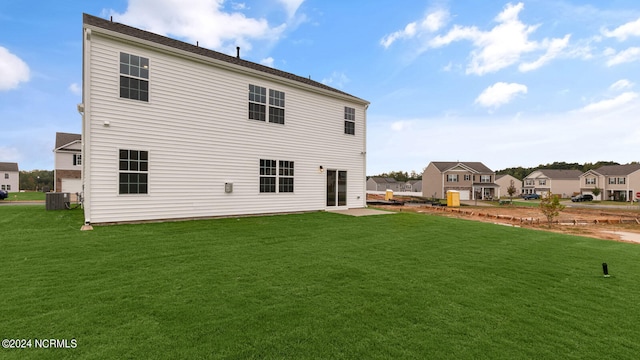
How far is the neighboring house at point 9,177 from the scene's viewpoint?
5419cm

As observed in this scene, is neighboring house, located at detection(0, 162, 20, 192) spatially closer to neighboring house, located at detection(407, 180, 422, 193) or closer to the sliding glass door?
the sliding glass door

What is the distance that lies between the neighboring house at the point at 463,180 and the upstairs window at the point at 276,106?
165 feet

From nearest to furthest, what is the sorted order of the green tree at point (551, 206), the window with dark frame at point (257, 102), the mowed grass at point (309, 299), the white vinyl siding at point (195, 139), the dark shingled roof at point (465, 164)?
the mowed grass at point (309, 299)
the white vinyl siding at point (195, 139)
the window with dark frame at point (257, 102)
the green tree at point (551, 206)
the dark shingled roof at point (465, 164)

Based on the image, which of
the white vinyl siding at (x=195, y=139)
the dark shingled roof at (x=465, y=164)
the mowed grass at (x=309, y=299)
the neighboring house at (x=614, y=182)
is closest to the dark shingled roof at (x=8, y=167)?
the white vinyl siding at (x=195, y=139)

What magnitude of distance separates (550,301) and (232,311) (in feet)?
14.1

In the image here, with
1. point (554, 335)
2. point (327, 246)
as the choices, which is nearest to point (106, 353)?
point (554, 335)

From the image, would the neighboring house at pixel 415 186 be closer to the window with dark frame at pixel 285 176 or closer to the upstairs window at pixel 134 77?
the window with dark frame at pixel 285 176

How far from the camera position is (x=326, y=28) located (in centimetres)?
1603

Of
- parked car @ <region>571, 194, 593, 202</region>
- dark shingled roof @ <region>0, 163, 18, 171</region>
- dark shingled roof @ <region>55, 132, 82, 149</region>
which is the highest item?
dark shingled roof @ <region>55, 132, 82, 149</region>

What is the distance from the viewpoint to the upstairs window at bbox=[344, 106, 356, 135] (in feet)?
48.6

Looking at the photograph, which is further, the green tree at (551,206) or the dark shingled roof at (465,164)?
the dark shingled roof at (465,164)

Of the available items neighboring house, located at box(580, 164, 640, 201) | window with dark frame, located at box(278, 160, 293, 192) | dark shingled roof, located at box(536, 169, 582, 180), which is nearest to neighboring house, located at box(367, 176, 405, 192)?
dark shingled roof, located at box(536, 169, 582, 180)

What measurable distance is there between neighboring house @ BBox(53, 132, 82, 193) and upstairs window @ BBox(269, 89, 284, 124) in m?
27.8

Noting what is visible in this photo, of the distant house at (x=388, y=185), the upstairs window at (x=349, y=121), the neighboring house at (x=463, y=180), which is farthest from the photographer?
the distant house at (x=388, y=185)
